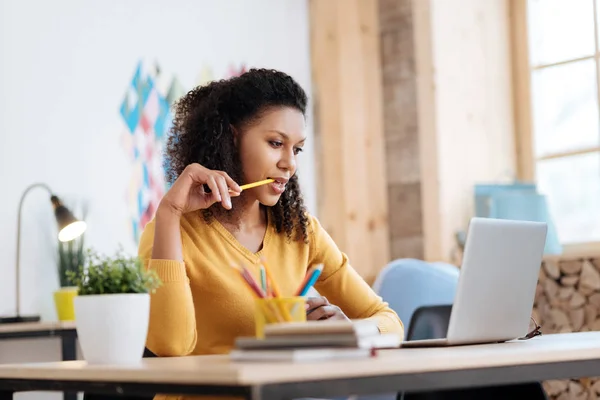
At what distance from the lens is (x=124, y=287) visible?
4.44 feet

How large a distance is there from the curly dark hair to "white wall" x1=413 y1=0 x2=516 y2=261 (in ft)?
6.59

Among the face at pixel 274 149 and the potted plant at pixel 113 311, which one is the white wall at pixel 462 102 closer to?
the face at pixel 274 149

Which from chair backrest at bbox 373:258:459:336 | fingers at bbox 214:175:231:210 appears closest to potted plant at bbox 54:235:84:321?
chair backrest at bbox 373:258:459:336

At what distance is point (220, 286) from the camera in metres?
1.87

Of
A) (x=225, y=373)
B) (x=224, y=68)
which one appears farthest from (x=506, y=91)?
(x=225, y=373)

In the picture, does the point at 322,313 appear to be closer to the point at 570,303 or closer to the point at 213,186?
the point at 213,186

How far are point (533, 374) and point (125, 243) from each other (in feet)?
8.62

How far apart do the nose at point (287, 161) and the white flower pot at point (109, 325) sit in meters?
0.71

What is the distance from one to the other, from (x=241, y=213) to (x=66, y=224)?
132 cm

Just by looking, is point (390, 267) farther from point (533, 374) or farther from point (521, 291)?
point (533, 374)

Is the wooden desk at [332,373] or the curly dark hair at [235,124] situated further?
the curly dark hair at [235,124]

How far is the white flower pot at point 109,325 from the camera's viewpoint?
4.37 feet

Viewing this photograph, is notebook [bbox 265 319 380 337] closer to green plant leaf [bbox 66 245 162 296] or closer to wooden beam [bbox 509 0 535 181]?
green plant leaf [bbox 66 245 162 296]

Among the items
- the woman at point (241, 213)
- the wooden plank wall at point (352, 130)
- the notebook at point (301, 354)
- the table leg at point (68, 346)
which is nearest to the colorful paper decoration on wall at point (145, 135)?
the table leg at point (68, 346)
